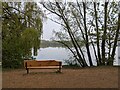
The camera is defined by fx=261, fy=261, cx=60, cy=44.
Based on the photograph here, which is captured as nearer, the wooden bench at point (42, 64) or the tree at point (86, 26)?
the wooden bench at point (42, 64)

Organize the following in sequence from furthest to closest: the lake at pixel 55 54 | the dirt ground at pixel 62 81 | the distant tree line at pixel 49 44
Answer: the lake at pixel 55 54 < the distant tree line at pixel 49 44 < the dirt ground at pixel 62 81

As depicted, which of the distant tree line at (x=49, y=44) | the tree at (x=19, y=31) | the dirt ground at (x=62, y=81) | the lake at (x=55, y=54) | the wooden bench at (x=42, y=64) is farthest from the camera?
the lake at (x=55, y=54)

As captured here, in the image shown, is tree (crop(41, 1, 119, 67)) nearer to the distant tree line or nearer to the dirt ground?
the distant tree line

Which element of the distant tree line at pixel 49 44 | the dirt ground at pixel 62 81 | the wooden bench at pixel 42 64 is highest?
the distant tree line at pixel 49 44

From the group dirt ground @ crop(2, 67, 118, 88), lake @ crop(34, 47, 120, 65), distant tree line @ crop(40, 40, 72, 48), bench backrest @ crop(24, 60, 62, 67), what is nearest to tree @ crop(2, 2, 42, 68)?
distant tree line @ crop(40, 40, 72, 48)

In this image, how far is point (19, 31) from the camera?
1656 cm

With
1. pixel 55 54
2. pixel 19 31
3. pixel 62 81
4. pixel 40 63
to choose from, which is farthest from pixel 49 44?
pixel 62 81

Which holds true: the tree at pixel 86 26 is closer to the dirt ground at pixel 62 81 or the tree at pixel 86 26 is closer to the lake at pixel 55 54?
the lake at pixel 55 54

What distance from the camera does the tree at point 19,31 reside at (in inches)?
616

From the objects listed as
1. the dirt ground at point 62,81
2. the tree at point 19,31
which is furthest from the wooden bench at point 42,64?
the tree at point 19,31

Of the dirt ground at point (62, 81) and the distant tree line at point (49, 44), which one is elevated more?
the distant tree line at point (49, 44)

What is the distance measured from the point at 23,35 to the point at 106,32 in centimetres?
554

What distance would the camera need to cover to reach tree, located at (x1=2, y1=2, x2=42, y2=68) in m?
15.7

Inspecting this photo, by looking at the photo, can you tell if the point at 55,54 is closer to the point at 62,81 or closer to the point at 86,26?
the point at 86,26
